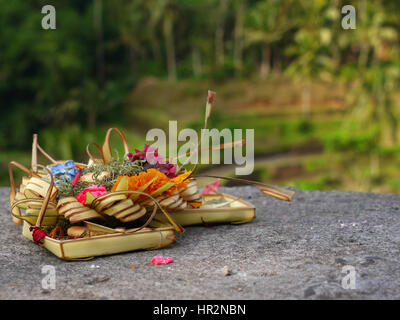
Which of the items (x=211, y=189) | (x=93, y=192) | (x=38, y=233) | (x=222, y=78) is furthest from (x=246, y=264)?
(x=222, y=78)

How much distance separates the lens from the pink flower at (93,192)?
2.43m

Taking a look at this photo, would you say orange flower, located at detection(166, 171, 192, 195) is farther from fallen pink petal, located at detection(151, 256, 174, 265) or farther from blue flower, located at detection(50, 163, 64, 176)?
blue flower, located at detection(50, 163, 64, 176)

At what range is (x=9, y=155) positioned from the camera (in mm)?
14750

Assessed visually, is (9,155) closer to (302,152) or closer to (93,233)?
(302,152)

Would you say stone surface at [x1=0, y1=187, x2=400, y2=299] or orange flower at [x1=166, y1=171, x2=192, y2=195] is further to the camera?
orange flower at [x1=166, y1=171, x2=192, y2=195]

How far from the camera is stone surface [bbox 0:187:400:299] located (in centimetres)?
183

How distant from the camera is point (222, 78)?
1983 centimetres

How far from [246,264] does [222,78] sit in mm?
18063

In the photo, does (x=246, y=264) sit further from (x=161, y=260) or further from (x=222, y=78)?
(x=222, y=78)

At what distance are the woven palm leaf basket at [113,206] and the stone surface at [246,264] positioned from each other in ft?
0.21

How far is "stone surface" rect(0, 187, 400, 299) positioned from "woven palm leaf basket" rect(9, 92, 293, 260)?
0.06 metres

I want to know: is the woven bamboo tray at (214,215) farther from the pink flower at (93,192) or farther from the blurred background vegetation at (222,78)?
the blurred background vegetation at (222,78)

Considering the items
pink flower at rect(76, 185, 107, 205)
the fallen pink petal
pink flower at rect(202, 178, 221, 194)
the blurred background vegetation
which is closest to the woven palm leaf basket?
pink flower at rect(76, 185, 107, 205)
